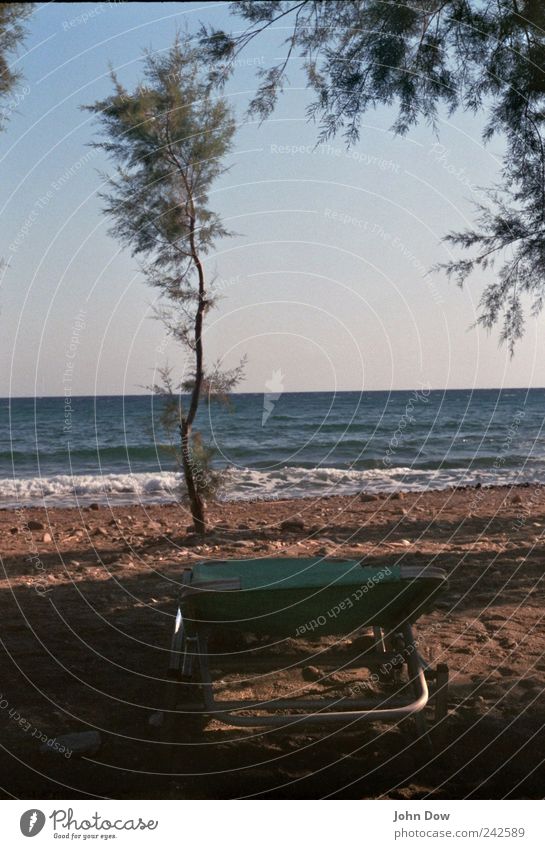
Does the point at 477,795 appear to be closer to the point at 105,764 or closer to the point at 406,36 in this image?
the point at 105,764

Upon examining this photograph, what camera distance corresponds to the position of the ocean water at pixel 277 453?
17000 mm

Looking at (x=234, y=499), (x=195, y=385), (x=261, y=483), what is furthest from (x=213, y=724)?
(x=261, y=483)

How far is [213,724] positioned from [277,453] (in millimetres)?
19102

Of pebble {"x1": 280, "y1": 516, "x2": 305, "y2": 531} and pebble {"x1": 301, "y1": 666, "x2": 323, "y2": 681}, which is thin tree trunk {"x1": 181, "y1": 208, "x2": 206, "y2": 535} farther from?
pebble {"x1": 301, "y1": 666, "x2": 323, "y2": 681}

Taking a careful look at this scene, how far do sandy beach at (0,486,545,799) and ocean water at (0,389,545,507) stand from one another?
1918 mm

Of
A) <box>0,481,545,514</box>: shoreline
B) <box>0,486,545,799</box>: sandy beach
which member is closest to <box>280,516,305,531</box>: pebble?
<box>0,486,545,799</box>: sandy beach

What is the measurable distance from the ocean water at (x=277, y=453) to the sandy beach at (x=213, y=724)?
1.92 metres

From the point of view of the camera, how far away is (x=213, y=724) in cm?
400

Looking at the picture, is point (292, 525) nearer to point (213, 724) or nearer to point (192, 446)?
point (192, 446)

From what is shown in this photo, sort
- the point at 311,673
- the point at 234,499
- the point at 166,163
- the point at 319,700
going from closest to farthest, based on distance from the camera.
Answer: the point at 319,700
the point at 311,673
the point at 166,163
the point at 234,499

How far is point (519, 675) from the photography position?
173 inches

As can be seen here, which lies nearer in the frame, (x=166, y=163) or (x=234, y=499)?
(x=166, y=163)

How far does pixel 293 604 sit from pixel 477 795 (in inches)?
36.8

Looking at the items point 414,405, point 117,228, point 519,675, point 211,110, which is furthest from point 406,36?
point 414,405
